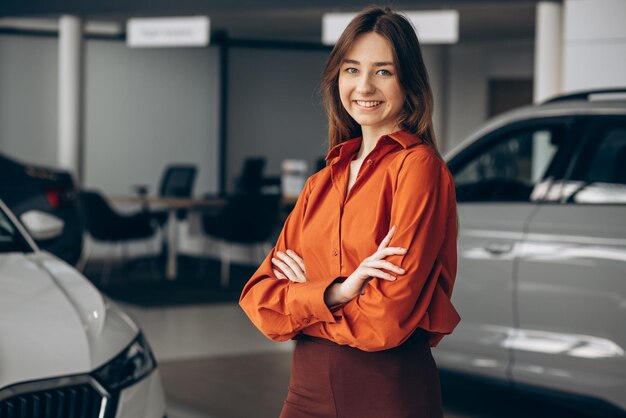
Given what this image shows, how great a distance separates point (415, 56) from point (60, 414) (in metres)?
1.55

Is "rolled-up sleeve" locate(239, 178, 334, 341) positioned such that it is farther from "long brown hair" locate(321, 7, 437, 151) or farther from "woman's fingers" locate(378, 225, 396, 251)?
"long brown hair" locate(321, 7, 437, 151)

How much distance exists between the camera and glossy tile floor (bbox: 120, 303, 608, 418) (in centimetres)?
521

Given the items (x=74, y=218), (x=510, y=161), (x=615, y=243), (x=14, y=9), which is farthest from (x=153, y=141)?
(x=615, y=243)

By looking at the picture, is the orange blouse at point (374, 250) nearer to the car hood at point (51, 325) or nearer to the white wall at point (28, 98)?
the car hood at point (51, 325)

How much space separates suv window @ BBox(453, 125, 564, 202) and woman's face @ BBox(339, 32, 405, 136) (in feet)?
8.81

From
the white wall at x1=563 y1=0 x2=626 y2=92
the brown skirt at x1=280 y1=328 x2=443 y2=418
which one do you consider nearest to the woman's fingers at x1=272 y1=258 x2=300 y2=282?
the brown skirt at x1=280 y1=328 x2=443 y2=418

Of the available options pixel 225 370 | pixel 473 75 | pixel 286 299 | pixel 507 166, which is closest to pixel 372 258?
pixel 286 299

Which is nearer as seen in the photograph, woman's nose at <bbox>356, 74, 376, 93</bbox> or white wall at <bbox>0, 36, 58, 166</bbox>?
woman's nose at <bbox>356, 74, 376, 93</bbox>

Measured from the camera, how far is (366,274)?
1.89 metres

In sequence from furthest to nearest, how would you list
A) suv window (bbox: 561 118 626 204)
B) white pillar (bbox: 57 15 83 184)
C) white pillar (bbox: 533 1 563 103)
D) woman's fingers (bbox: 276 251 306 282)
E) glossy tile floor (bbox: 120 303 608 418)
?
1. white pillar (bbox: 57 15 83 184)
2. white pillar (bbox: 533 1 563 103)
3. glossy tile floor (bbox: 120 303 608 418)
4. suv window (bbox: 561 118 626 204)
5. woman's fingers (bbox: 276 251 306 282)

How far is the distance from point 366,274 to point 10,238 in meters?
2.31

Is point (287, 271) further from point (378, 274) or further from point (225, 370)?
point (225, 370)

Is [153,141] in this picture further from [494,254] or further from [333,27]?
[494,254]

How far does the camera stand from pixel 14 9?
1273 cm
